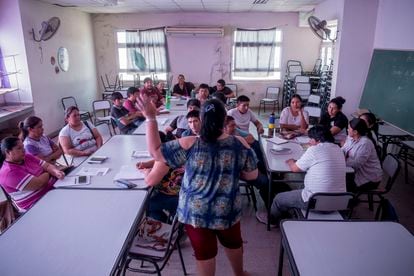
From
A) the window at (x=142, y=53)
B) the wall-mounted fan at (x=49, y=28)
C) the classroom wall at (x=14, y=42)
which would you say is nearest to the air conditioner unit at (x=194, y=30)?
the window at (x=142, y=53)

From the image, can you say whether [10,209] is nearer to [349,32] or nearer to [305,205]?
[305,205]

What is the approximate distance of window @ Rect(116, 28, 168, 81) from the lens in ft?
27.8

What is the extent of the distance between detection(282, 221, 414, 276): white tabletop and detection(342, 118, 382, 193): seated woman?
3.42ft

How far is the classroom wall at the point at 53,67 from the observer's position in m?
5.64

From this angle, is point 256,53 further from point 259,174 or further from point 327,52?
point 259,174

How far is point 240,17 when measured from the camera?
8.34 meters

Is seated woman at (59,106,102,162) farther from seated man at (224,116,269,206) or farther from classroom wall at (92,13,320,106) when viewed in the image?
classroom wall at (92,13,320,106)

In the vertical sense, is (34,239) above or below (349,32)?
below

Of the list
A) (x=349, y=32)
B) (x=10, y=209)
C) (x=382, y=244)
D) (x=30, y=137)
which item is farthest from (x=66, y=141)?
(x=349, y=32)

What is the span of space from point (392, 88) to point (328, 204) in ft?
10.7

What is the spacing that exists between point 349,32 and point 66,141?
16.0ft

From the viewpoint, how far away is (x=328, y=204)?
2.31 metres

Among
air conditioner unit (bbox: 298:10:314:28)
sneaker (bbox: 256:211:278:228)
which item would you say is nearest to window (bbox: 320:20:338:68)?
air conditioner unit (bbox: 298:10:314:28)

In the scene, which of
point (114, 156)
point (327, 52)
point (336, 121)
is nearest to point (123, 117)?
point (114, 156)
